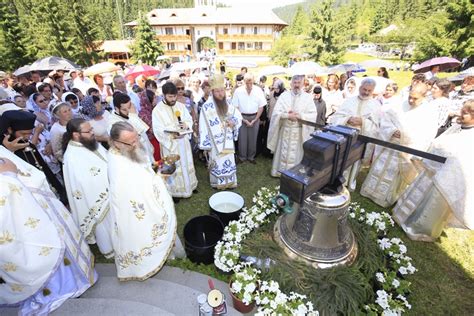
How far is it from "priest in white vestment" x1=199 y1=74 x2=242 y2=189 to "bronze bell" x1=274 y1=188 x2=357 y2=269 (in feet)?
10.4

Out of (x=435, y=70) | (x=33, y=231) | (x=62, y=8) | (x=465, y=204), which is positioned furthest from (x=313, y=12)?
(x=33, y=231)

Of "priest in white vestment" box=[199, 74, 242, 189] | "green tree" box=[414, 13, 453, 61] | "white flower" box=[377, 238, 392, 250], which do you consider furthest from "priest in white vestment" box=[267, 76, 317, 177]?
"green tree" box=[414, 13, 453, 61]

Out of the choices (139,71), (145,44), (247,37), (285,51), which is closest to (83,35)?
(145,44)

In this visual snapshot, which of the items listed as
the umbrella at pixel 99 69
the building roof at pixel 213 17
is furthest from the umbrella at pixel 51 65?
the building roof at pixel 213 17

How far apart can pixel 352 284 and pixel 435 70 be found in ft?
42.4

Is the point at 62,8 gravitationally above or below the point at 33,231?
above

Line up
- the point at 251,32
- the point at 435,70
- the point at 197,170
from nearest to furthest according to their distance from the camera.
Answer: the point at 197,170, the point at 435,70, the point at 251,32

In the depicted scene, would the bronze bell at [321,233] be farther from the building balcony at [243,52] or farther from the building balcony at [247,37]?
the building balcony at [247,37]

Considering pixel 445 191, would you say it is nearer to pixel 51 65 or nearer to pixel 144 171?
pixel 144 171

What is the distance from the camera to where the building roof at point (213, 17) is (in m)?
49.2

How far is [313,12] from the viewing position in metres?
36.0

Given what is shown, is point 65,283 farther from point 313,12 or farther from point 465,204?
point 313,12

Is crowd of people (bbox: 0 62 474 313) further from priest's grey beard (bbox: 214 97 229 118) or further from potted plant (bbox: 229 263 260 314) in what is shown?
potted plant (bbox: 229 263 260 314)

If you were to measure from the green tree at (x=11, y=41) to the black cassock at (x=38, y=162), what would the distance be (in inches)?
1498
